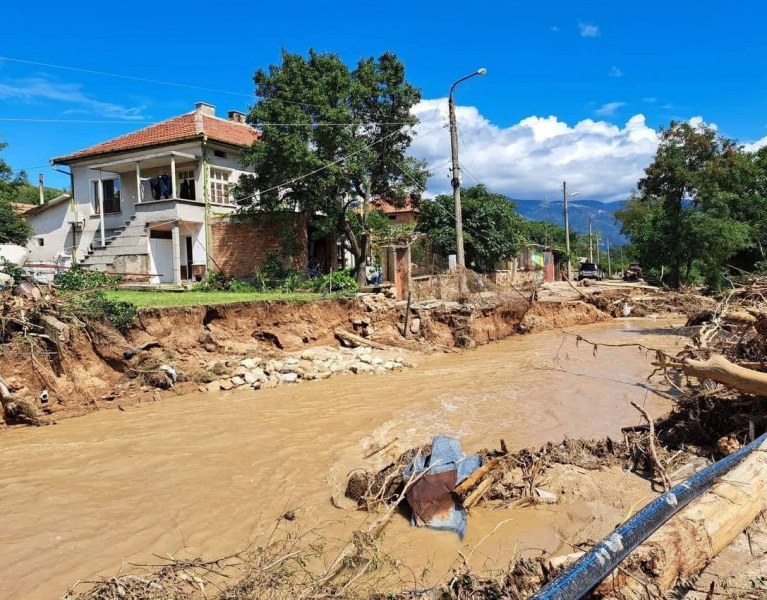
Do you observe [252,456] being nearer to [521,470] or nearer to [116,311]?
[521,470]

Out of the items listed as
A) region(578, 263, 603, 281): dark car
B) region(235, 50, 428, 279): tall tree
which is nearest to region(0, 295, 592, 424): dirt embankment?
region(235, 50, 428, 279): tall tree

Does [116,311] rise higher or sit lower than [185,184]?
lower

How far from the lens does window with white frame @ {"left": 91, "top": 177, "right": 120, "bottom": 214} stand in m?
24.5

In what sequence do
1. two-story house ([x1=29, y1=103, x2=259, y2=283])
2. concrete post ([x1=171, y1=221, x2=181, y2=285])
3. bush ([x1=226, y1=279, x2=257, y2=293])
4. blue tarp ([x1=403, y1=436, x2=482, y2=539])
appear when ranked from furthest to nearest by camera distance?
two-story house ([x1=29, y1=103, x2=259, y2=283])
concrete post ([x1=171, y1=221, x2=181, y2=285])
bush ([x1=226, y1=279, x2=257, y2=293])
blue tarp ([x1=403, y1=436, x2=482, y2=539])

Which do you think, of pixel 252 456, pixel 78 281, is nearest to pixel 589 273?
pixel 78 281

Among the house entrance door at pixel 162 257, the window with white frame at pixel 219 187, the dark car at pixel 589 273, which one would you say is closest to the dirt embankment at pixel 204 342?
the window with white frame at pixel 219 187

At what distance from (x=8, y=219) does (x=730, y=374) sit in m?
26.4

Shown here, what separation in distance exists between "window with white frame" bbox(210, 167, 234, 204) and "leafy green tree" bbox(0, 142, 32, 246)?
28.7 ft

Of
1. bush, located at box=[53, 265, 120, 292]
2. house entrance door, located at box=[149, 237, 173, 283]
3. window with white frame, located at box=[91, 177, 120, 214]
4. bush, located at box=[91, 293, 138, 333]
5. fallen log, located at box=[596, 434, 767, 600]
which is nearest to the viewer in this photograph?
fallen log, located at box=[596, 434, 767, 600]

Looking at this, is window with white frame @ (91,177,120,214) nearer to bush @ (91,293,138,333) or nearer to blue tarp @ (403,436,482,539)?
bush @ (91,293,138,333)

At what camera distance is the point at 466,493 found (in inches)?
214

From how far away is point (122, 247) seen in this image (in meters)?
22.7

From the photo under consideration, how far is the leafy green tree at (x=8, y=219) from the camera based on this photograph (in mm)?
22250

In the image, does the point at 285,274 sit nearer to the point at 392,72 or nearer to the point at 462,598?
the point at 392,72
